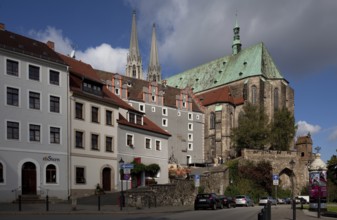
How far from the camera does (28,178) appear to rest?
34.4 m

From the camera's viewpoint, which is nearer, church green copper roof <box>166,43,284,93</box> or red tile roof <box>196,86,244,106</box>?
red tile roof <box>196,86,244,106</box>

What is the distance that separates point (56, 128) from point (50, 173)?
3.85m

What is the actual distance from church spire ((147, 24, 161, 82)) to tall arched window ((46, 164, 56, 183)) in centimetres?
9211

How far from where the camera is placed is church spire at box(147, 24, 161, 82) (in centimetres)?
12812

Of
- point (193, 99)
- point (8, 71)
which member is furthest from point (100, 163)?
point (193, 99)

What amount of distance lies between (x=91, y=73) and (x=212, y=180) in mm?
25006

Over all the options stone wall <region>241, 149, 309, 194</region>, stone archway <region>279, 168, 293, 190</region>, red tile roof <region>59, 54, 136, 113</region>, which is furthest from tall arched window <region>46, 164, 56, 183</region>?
stone archway <region>279, 168, 293, 190</region>

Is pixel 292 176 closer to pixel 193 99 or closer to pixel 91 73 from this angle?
pixel 193 99

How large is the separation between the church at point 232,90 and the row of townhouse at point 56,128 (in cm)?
3823

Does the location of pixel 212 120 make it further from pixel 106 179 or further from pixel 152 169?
pixel 106 179

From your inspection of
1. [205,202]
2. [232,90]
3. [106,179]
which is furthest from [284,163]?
[205,202]

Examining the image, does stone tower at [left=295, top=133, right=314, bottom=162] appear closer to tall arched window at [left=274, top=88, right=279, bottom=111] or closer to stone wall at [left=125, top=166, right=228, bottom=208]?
tall arched window at [left=274, top=88, right=279, bottom=111]

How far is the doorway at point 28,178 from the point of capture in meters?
34.0

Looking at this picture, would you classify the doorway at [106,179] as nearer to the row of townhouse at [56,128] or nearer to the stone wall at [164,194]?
the row of townhouse at [56,128]
